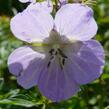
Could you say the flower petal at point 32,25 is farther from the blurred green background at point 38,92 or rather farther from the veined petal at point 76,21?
the blurred green background at point 38,92

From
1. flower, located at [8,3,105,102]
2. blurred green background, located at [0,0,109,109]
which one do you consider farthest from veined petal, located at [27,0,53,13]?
blurred green background, located at [0,0,109,109]

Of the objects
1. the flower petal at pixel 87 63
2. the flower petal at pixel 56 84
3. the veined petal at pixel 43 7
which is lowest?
the flower petal at pixel 56 84

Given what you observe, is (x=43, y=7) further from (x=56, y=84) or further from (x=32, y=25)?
(x=56, y=84)

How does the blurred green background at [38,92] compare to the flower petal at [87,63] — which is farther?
the blurred green background at [38,92]

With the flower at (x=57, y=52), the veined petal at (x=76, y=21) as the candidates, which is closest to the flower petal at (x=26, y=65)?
the flower at (x=57, y=52)

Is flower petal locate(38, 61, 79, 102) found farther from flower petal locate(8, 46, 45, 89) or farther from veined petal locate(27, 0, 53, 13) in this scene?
veined petal locate(27, 0, 53, 13)

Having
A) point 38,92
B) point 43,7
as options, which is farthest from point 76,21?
point 38,92

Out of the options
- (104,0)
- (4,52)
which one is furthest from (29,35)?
(104,0)
